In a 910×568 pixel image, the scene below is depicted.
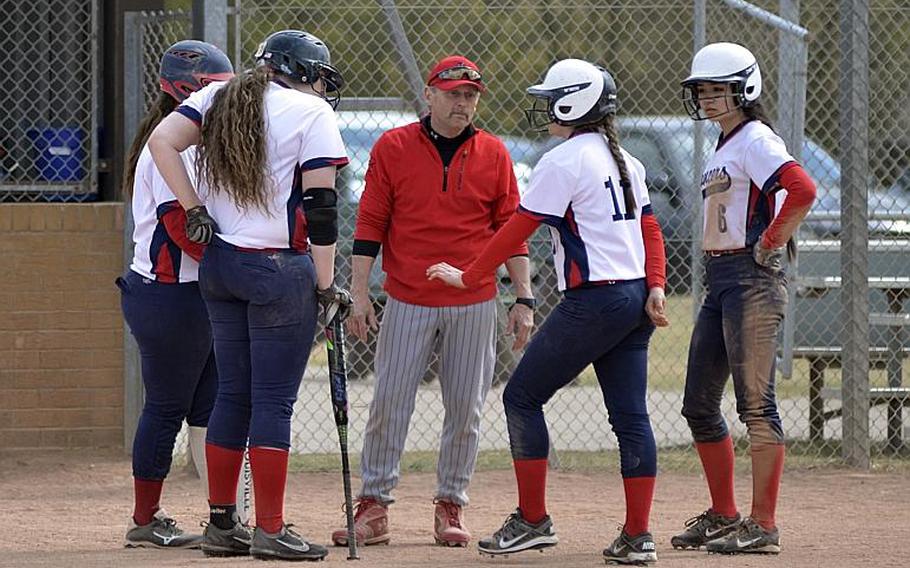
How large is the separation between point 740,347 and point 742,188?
24.6 inches

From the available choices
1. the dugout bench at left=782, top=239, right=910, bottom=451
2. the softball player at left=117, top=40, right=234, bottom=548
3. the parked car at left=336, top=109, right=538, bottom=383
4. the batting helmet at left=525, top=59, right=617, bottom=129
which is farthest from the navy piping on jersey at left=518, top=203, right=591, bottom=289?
the parked car at left=336, top=109, right=538, bottom=383

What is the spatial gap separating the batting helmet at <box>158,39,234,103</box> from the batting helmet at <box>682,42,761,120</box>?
1893mm

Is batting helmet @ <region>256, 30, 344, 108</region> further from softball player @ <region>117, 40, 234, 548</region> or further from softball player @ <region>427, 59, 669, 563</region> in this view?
softball player @ <region>427, 59, 669, 563</region>

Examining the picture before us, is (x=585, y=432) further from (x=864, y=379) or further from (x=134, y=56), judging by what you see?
(x=134, y=56)

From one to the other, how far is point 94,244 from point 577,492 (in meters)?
3.06

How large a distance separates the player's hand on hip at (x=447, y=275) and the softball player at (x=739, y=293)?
104 centimetres

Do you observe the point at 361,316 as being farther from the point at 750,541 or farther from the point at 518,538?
the point at 750,541

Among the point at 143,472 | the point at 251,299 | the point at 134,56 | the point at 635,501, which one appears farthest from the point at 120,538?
the point at 134,56

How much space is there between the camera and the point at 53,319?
8.91 metres

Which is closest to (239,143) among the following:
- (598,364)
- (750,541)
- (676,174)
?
(598,364)

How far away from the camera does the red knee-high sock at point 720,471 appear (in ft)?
21.0

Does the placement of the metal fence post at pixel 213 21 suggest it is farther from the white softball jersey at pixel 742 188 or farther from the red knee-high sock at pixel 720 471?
the red knee-high sock at pixel 720 471

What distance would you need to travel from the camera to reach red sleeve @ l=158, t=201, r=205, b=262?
600 cm

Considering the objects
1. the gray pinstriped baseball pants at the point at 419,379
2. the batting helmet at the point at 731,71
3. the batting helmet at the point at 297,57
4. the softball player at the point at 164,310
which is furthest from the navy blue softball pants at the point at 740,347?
the softball player at the point at 164,310
